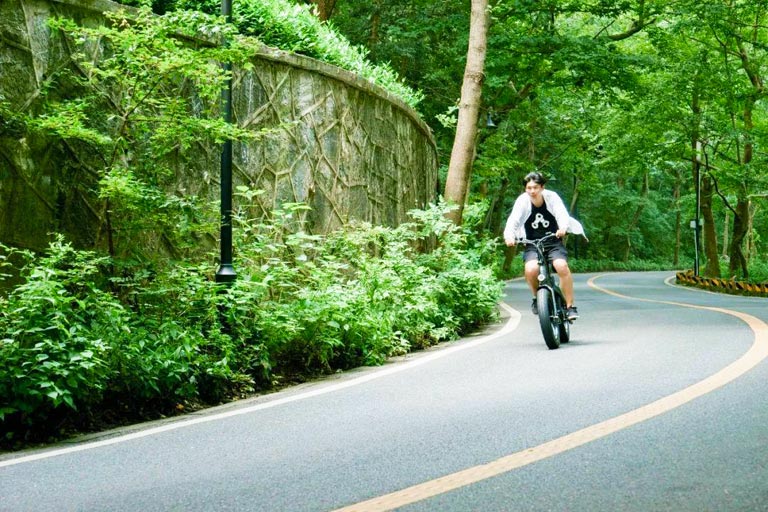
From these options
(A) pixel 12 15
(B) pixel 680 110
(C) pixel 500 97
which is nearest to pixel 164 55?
(A) pixel 12 15

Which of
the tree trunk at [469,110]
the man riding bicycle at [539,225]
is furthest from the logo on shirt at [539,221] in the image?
the tree trunk at [469,110]

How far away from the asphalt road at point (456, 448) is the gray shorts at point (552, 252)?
59.9 inches

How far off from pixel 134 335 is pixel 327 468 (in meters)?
2.65

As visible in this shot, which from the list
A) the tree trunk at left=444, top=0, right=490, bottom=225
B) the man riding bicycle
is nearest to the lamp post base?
the man riding bicycle

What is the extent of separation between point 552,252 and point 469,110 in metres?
7.25

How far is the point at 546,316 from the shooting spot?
8.81 metres

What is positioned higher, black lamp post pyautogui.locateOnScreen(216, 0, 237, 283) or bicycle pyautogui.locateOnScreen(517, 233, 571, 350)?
black lamp post pyautogui.locateOnScreen(216, 0, 237, 283)

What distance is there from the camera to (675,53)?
95.7ft

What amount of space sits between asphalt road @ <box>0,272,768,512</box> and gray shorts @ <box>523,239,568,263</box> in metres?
1.52

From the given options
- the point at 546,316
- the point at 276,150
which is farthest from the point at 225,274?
the point at 546,316

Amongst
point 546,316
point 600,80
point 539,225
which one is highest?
point 600,80

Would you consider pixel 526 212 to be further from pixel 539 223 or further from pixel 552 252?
pixel 552 252

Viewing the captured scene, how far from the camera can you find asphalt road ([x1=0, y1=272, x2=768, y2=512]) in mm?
3879

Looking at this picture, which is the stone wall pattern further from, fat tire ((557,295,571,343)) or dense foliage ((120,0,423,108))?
fat tire ((557,295,571,343))
